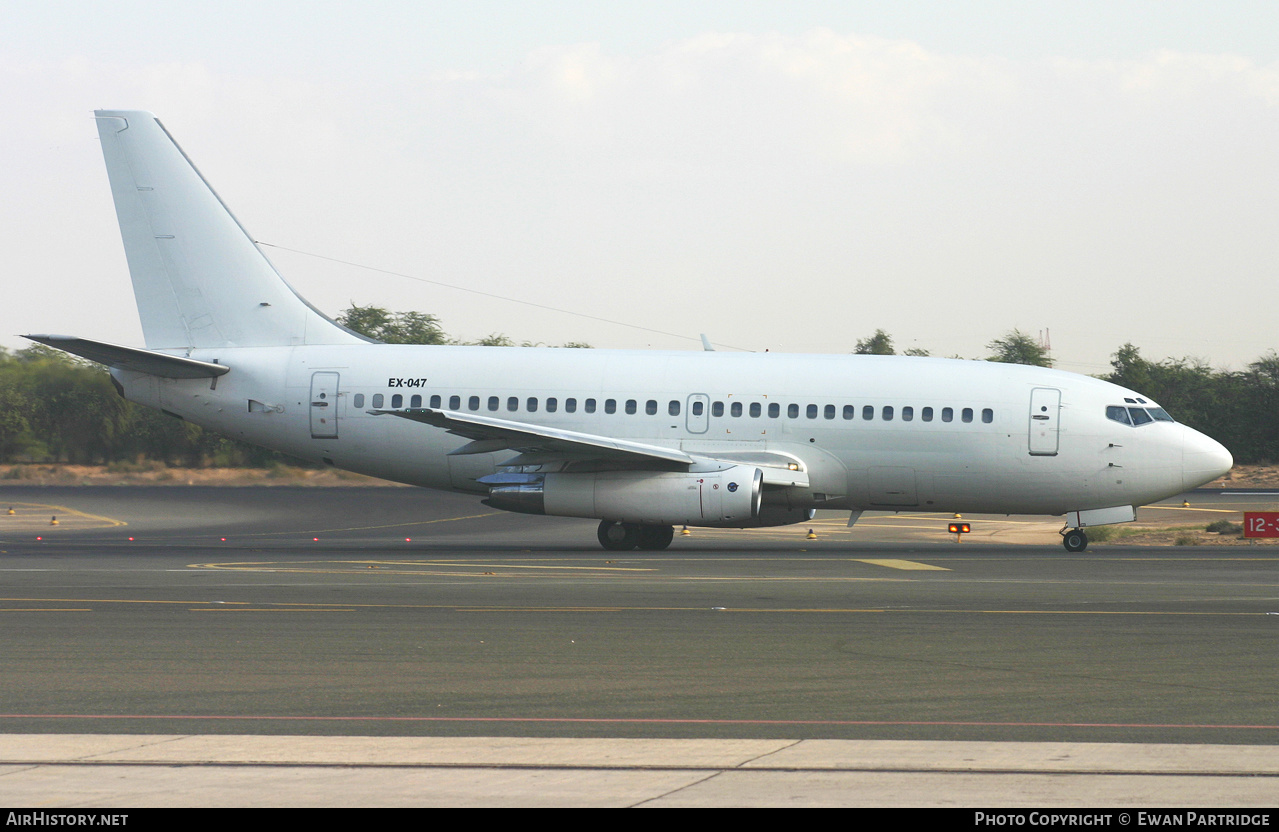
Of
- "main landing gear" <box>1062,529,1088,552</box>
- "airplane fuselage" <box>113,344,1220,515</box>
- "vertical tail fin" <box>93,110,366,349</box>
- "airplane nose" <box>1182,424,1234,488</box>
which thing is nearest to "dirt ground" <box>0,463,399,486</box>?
"vertical tail fin" <box>93,110,366,349</box>

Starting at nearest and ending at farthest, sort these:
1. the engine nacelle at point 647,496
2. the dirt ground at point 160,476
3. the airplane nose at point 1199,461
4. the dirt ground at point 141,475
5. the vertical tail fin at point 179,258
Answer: the engine nacelle at point 647,496 < the airplane nose at point 1199,461 < the vertical tail fin at point 179,258 < the dirt ground at point 160,476 < the dirt ground at point 141,475

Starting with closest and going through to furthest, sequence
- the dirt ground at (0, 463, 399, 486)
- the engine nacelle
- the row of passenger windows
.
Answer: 1. the engine nacelle
2. the row of passenger windows
3. the dirt ground at (0, 463, 399, 486)

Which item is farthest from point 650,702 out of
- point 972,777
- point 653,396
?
point 653,396

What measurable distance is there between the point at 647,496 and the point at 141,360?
1184 cm

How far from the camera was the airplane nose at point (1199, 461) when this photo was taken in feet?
92.0

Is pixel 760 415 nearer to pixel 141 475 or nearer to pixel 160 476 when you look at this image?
pixel 160 476

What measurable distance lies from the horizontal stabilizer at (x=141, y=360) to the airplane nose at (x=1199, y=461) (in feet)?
70.2

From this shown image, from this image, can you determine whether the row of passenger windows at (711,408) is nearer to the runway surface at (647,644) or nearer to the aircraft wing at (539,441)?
the aircraft wing at (539,441)

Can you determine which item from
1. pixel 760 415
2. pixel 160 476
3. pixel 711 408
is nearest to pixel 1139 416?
pixel 760 415

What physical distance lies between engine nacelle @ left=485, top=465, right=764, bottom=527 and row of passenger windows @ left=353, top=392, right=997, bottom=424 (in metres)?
1.76

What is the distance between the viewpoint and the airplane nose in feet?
92.0

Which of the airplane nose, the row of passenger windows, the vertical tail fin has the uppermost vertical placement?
the vertical tail fin

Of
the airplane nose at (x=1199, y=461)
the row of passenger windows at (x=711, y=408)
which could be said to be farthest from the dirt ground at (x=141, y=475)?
the airplane nose at (x=1199, y=461)

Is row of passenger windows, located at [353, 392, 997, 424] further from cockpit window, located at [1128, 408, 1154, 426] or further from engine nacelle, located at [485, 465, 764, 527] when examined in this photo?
cockpit window, located at [1128, 408, 1154, 426]
